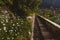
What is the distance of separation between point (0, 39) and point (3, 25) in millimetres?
1963

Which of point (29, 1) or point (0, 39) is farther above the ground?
point (0, 39)

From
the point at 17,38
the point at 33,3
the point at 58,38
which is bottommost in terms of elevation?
the point at 33,3

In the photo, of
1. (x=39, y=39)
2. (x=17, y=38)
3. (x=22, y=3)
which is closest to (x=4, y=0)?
(x=22, y=3)

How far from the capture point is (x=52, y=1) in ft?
259

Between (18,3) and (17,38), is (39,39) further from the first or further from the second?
(18,3)

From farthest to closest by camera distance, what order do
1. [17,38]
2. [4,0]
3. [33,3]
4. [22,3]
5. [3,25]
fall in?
[33,3] → [22,3] → [4,0] → [3,25] → [17,38]

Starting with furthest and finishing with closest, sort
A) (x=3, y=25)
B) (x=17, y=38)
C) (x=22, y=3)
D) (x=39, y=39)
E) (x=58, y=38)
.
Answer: (x=22, y=3), (x=3, y=25), (x=17, y=38), (x=39, y=39), (x=58, y=38)

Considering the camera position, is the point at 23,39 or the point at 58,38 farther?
the point at 23,39

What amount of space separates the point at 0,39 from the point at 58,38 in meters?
2.42

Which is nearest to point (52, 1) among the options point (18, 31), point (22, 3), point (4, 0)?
point (22, 3)

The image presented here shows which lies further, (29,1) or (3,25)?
(29,1)

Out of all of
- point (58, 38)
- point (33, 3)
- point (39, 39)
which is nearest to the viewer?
point (58, 38)

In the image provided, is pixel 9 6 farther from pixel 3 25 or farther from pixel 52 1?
pixel 52 1

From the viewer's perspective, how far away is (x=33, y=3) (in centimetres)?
2991
